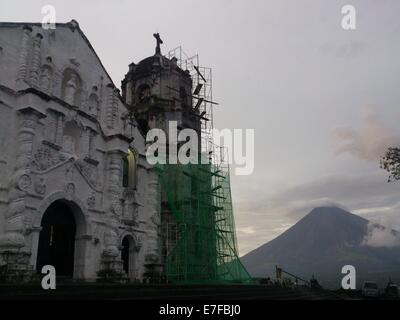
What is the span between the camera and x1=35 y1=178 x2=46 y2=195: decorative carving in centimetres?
1725

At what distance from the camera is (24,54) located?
1822 cm

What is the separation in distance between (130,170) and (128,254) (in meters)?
4.97

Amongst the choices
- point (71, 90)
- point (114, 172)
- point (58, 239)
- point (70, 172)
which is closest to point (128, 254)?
point (114, 172)

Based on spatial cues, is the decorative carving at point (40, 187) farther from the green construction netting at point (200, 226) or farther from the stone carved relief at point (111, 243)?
the green construction netting at point (200, 226)

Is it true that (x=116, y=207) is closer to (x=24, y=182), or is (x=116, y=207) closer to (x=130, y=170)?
(x=130, y=170)

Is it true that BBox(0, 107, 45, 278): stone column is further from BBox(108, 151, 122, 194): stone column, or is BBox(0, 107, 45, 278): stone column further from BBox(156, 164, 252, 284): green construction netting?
BBox(156, 164, 252, 284): green construction netting

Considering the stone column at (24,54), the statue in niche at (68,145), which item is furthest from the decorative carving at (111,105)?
the stone column at (24,54)

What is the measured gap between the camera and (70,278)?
1883cm

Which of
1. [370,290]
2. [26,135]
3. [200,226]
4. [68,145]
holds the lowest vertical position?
[370,290]

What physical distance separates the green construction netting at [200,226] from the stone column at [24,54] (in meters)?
10.2

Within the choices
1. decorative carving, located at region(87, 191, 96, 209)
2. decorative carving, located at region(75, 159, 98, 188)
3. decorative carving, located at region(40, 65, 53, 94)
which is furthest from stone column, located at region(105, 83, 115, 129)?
decorative carving, located at region(87, 191, 96, 209)
